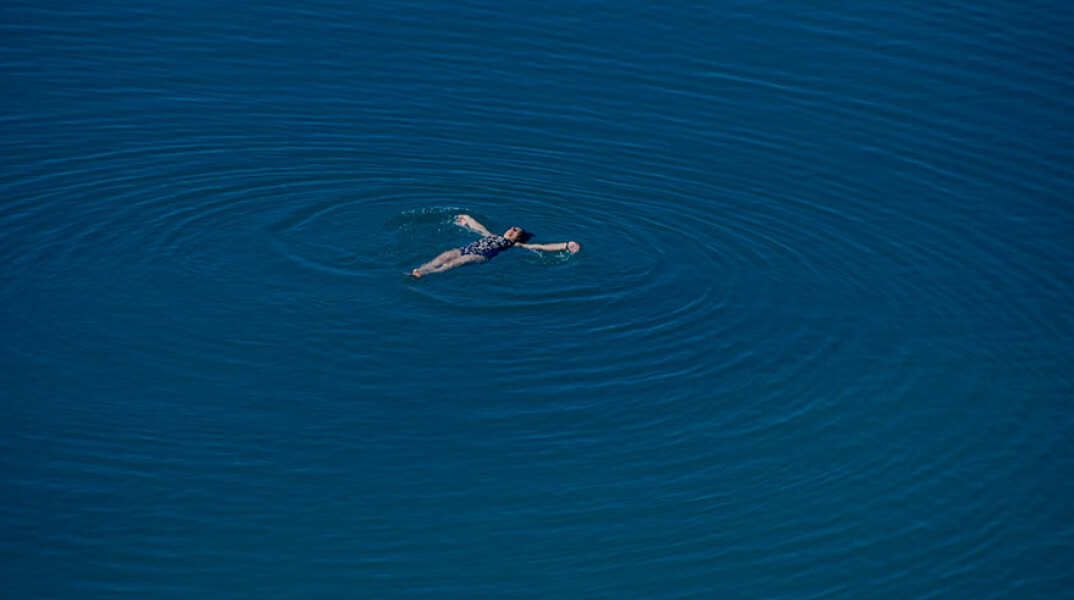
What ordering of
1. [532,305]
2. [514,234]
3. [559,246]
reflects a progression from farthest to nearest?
[559,246] < [514,234] < [532,305]

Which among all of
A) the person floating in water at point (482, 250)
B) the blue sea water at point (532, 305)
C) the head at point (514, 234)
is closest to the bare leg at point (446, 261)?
the person floating in water at point (482, 250)

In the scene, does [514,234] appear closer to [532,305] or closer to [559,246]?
[559,246]

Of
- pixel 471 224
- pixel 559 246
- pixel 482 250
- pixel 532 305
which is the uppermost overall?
pixel 471 224

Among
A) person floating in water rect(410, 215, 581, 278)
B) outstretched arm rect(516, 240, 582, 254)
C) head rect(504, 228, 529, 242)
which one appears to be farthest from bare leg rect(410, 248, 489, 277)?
outstretched arm rect(516, 240, 582, 254)

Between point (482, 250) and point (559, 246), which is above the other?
point (559, 246)

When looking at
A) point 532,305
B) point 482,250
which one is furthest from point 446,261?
point 532,305

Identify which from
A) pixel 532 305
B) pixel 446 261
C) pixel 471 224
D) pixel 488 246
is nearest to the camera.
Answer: pixel 532 305
